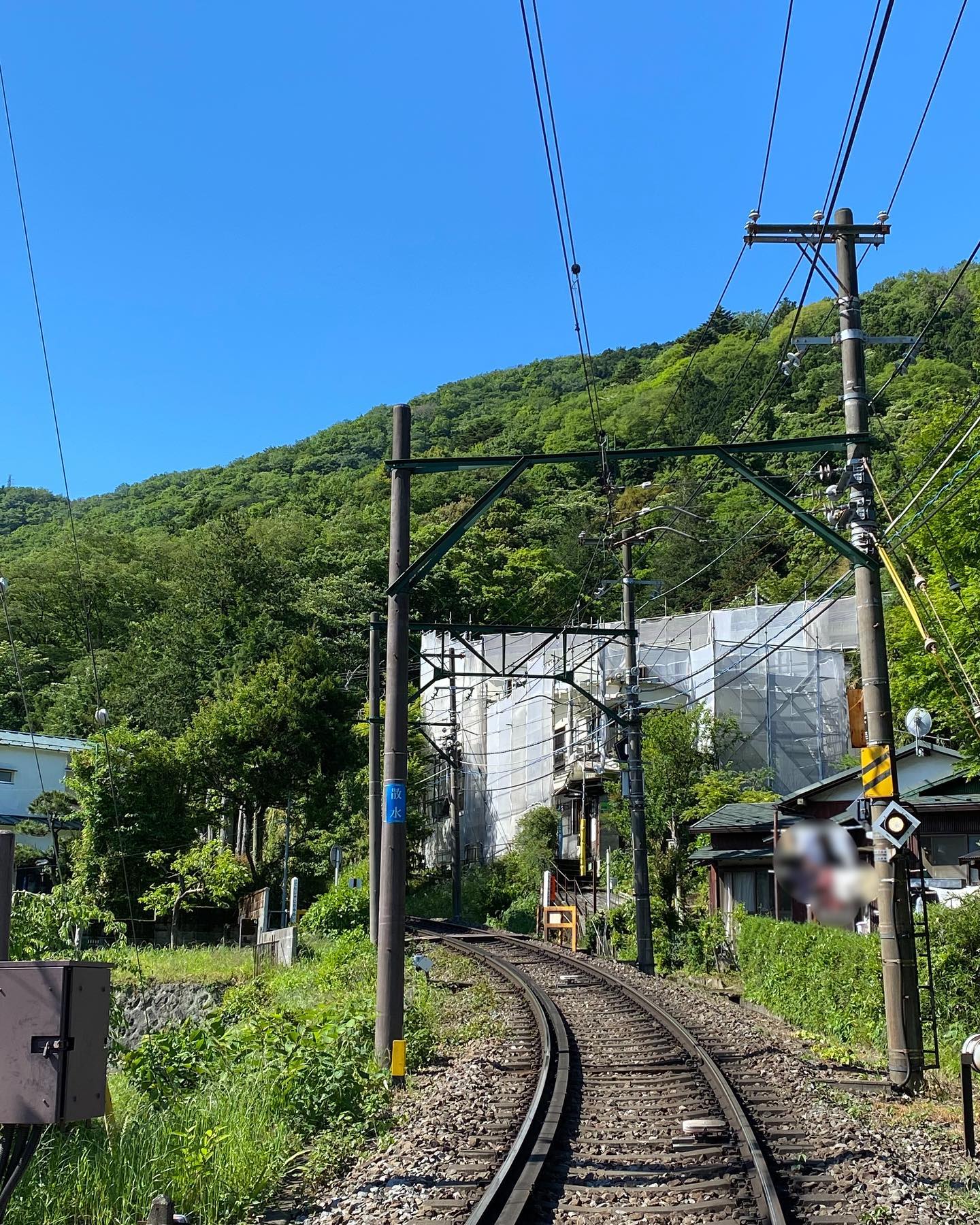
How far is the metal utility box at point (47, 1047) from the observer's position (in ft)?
17.3

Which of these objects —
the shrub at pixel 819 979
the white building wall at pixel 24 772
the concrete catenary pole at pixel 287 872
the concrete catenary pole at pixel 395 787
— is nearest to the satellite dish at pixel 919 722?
the shrub at pixel 819 979

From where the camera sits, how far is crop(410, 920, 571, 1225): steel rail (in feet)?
22.2

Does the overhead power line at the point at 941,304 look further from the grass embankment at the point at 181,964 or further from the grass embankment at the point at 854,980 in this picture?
the grass embankment at the point at 181,964

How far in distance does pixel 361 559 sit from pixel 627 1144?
57978 mm

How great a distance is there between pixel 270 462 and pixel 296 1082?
10650 cm

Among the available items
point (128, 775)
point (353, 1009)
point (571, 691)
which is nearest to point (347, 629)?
point (571, 691)

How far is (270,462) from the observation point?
112250 millimetres

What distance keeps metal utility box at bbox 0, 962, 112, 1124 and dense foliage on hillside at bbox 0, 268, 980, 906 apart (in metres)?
12.2

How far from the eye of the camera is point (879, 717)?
11867 millimetres

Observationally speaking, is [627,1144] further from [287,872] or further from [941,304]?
[287,872]

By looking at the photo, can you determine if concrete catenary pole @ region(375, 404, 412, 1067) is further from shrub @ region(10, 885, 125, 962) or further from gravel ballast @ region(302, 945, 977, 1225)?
shrub @ region(10, 885, 125, 962)

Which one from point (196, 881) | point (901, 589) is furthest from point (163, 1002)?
point (901, 589)

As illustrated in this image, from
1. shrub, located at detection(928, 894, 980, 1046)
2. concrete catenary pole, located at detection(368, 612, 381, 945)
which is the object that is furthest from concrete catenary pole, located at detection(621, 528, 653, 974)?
shrub, located at detection(928, 894, 980, 1046)

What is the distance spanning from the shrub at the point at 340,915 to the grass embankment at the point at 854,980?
1287 cm
